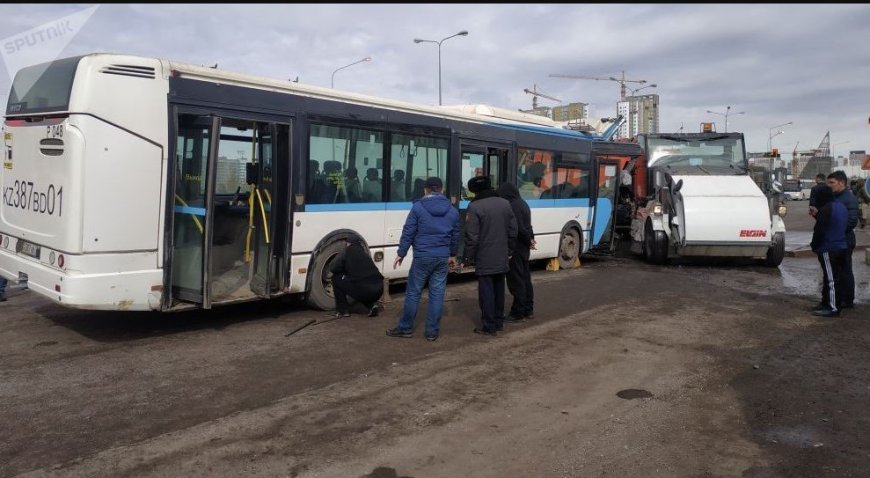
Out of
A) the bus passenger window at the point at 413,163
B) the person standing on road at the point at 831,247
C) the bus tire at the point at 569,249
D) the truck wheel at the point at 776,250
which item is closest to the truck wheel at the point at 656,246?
the bus tire at the point at 569,249

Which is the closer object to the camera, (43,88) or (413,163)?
(43,88)

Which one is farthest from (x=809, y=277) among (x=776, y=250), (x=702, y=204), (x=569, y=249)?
(x=569, y=249)

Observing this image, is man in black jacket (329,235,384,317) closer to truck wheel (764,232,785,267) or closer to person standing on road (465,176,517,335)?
person standing on road (465,176,517,335)

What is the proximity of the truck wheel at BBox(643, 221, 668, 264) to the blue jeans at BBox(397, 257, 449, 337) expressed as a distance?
8117 millimetres

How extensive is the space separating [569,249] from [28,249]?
32.1ft

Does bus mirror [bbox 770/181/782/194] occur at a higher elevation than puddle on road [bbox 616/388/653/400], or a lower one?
higher

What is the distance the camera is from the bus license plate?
693cm

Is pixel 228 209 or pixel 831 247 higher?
pixel 228 209

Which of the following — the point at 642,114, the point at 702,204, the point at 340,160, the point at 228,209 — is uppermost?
the point at 642,114

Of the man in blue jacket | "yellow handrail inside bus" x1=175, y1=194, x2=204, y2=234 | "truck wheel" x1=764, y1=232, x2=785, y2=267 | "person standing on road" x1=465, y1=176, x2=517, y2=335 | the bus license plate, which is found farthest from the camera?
"truck wheel" x1=764, y1=232, x2=785, y2=267

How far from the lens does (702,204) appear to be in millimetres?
13133

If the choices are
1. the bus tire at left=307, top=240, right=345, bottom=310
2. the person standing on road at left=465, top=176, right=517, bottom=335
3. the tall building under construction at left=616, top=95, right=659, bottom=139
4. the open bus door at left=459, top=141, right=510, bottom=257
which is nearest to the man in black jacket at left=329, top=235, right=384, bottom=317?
the bus tire at left=307, top=240, right=345, bottom=310

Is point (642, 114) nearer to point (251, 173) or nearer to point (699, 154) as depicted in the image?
point (699, 154)

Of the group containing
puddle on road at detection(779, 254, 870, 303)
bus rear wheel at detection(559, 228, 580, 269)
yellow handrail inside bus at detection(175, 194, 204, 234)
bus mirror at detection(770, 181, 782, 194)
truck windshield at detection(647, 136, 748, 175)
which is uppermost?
truck windshield at detection(647, 136, 748, 175)
